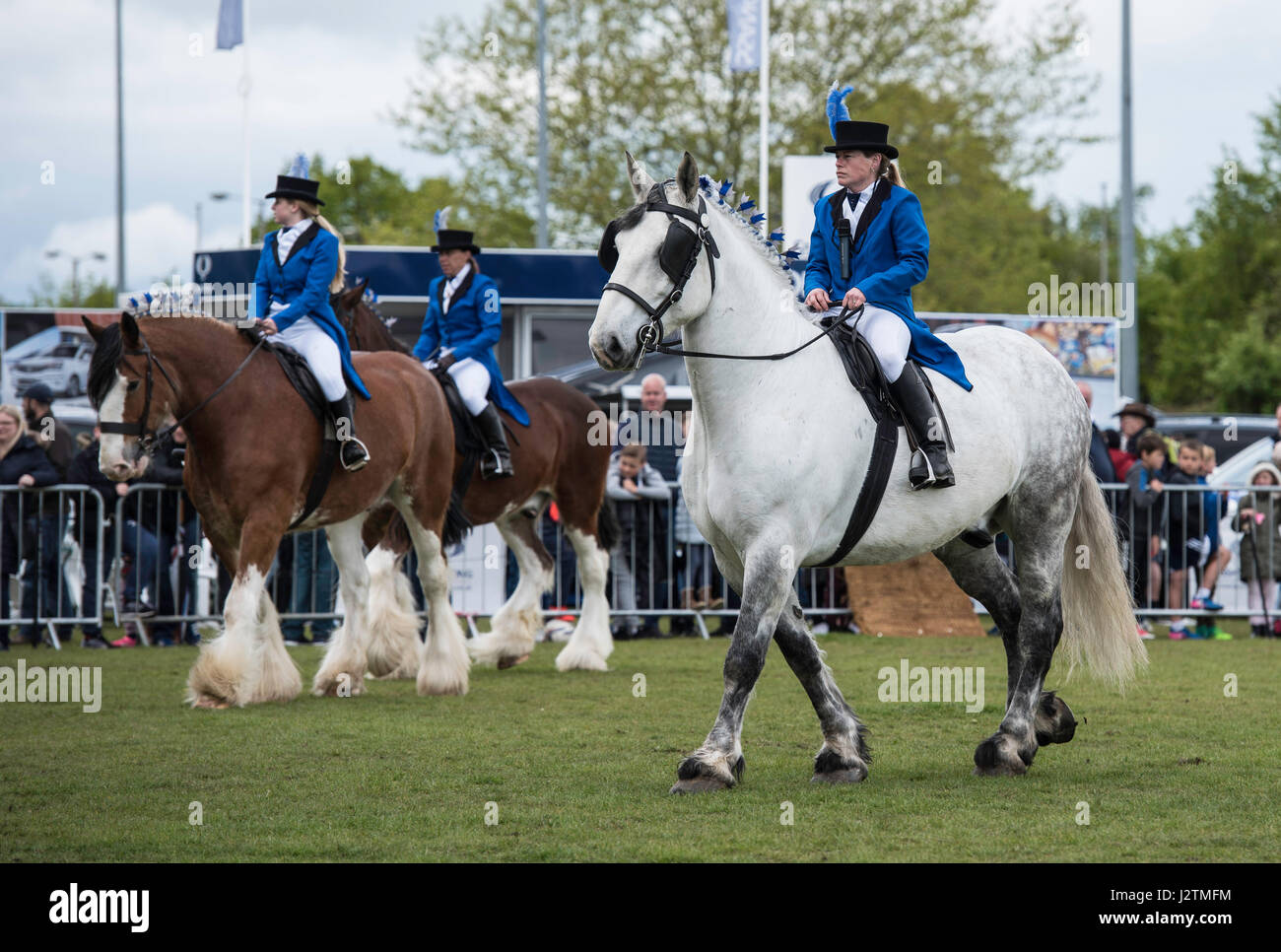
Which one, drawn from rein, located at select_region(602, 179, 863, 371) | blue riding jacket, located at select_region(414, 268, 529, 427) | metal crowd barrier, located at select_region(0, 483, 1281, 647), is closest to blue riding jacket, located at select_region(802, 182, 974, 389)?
rein, located at select_region(602, 179, 863, 371)

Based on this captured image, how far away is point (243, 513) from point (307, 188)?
2.42 meters

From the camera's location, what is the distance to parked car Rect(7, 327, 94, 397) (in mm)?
20359

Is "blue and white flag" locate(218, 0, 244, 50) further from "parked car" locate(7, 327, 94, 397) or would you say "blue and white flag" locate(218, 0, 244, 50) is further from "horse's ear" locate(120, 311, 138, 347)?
"horse's ear" locate(120, 311, 138, 347)

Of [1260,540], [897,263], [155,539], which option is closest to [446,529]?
[155,539]

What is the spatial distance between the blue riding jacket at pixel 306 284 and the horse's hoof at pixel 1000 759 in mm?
5246

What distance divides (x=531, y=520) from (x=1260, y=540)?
7.84m

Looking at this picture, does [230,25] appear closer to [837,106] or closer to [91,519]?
[91,519]

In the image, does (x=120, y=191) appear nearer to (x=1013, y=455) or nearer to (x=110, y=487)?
(x=110, y=487)

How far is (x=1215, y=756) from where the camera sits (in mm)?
7523

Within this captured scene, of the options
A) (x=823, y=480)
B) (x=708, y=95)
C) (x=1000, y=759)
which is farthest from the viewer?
(x=708, y=95)

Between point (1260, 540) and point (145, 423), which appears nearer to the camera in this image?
point (145, 423)

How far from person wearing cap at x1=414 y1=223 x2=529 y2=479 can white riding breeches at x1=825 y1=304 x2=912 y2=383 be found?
17.3 ft

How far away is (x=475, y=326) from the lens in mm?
12297
